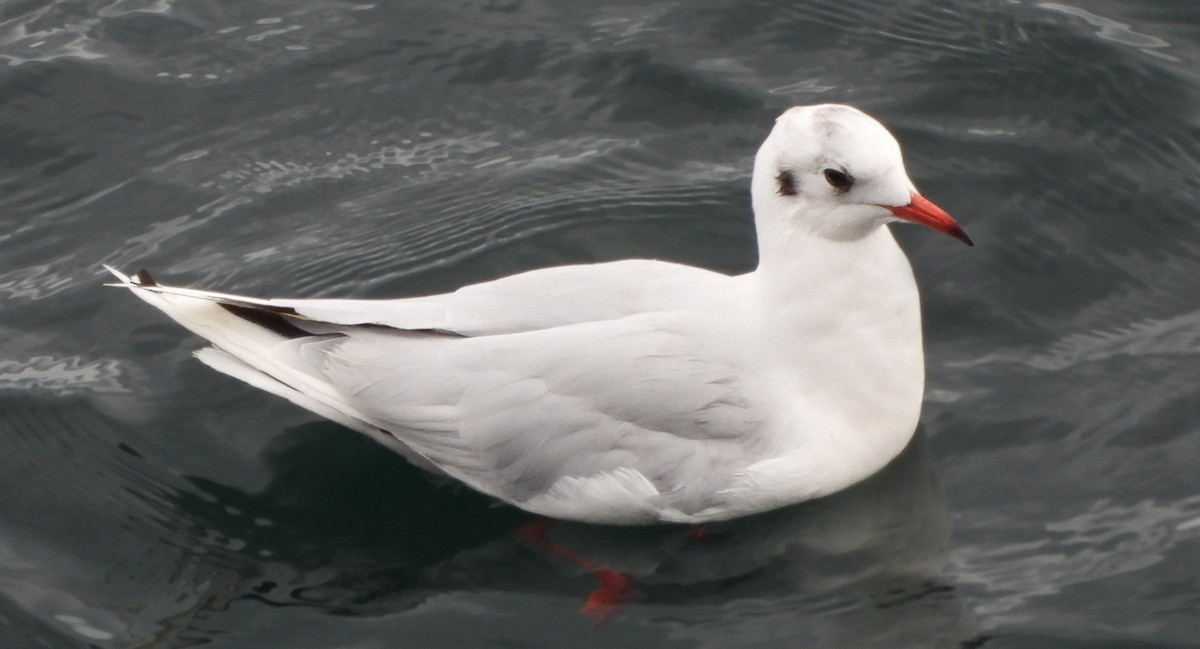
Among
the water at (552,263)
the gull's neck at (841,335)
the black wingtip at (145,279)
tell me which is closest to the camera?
the water at (552,263)

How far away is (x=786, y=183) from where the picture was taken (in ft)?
19.8

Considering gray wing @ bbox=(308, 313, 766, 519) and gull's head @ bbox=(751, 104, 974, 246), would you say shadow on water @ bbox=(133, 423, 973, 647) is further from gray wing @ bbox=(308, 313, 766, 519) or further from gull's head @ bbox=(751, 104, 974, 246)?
gull's head @ bbox=(751, 104, 974, 246)

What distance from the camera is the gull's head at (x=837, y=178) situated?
582 cm

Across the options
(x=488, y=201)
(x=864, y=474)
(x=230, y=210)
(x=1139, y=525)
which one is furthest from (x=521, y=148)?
(x=1139, y=525)

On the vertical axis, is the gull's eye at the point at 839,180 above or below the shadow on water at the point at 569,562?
above

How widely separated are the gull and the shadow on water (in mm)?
152

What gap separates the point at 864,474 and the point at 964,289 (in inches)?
56.6

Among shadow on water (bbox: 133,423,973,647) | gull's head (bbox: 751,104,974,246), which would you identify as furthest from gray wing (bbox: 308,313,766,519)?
gull's head (bbox: 751,104,974,246)

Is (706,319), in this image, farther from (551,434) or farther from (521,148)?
(521,148)

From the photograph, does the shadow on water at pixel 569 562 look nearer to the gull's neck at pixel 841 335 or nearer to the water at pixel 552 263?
the water at pixel 552 263

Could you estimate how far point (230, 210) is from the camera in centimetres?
816

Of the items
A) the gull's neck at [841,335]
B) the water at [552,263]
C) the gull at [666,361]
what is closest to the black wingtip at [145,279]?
the gull at [666,361]

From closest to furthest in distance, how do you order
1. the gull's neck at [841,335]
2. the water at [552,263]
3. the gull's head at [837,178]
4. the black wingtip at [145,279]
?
the gull's head at [837,178]
the water at [552,263]
the gull's neck at [841,335]
the black wingtip at [145,279]

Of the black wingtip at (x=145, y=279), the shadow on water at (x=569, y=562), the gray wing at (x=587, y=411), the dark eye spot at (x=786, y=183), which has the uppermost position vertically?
the dark eye spot at (x=786, y=183)
